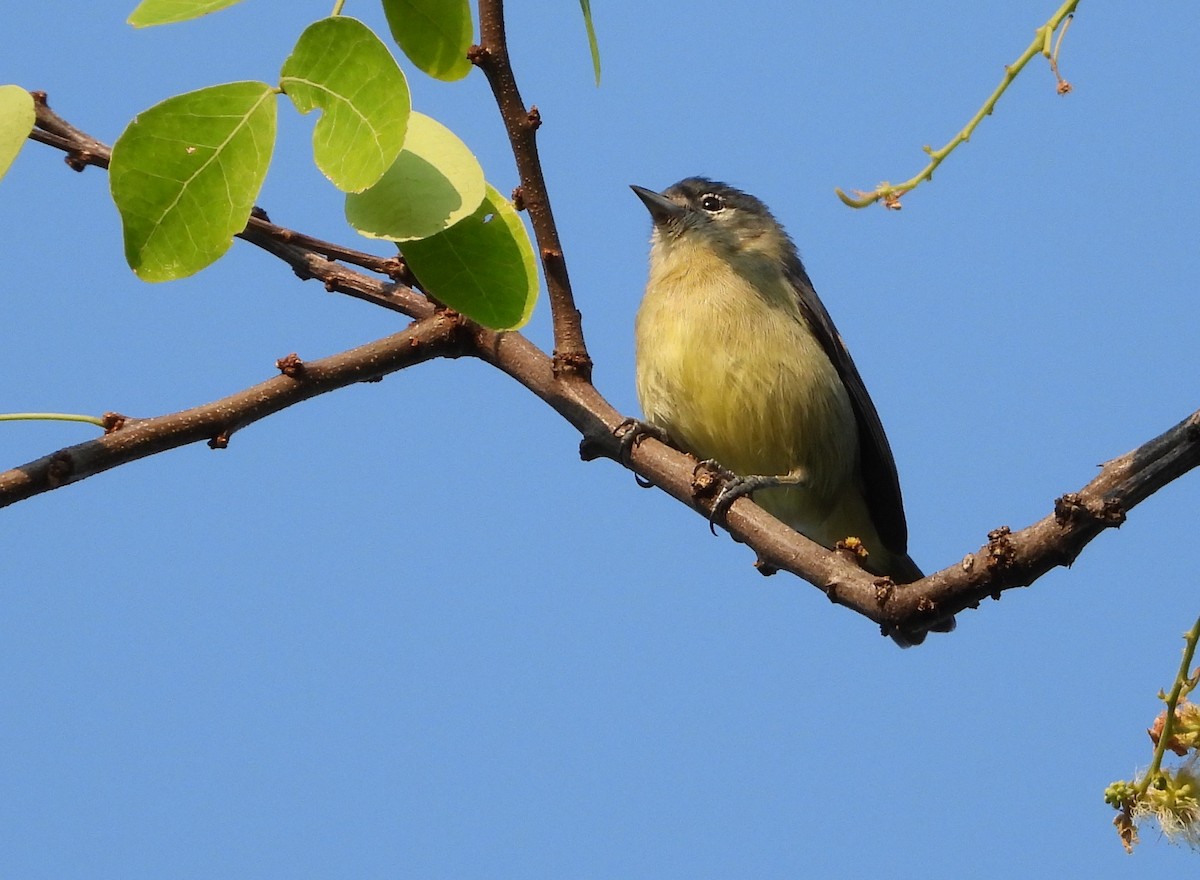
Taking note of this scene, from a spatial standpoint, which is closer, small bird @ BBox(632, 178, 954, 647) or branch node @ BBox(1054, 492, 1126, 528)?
branch node @ BBox(1054, 492, 1126, 528)

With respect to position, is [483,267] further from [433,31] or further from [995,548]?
[995,548]

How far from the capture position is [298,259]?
3.42 metres

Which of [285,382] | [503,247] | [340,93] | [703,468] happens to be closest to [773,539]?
[703,468]

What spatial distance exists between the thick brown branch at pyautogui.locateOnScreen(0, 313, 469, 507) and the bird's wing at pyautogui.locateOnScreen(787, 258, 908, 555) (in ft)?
10.3

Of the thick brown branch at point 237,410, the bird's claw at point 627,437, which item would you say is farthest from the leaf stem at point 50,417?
the bird's claw at point 627,437

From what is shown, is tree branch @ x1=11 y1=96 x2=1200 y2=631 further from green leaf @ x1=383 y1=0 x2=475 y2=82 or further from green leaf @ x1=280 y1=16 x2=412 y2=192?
green leaf @ x1=280 y1=16 x2=412 y2=192

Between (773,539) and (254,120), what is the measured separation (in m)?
1.59

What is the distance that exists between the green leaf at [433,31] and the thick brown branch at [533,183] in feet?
0.16

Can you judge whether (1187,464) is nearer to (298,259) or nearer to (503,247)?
(503,247)

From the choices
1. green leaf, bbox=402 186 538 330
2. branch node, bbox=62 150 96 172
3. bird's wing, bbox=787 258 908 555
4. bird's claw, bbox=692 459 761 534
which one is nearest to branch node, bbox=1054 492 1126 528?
bird's claw, bbox=692 459 761 534

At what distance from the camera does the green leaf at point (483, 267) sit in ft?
9.79

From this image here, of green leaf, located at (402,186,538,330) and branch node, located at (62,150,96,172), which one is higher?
branch node, located at (62,150,96,172)

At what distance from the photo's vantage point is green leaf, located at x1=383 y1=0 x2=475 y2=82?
2768 millimetres

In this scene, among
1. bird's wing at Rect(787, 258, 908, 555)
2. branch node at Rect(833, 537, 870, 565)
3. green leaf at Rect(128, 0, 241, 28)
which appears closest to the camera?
green leaf at Rect(128, 0, 241, 28)
